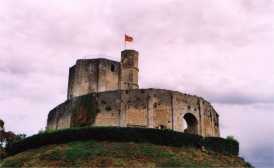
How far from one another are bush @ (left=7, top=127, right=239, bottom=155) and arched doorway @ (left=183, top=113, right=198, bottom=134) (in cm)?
670

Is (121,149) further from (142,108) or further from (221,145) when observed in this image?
(221,145)

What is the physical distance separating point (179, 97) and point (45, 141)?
14835 millimetres

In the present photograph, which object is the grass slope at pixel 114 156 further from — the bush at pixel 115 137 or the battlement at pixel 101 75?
the battlement at pixel 101 75

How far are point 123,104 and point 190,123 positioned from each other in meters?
8.53

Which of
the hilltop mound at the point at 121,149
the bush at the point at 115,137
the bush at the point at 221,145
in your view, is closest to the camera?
the hilltop mound at the point at 121,149

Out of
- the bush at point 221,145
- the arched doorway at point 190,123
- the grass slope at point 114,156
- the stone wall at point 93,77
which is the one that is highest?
the stone wall at point 93,77

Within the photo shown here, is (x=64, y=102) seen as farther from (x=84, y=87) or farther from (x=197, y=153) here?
(x=197, y=153)

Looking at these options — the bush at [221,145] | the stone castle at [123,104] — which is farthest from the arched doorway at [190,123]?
the bush at [221,145]

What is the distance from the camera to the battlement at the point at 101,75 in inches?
2025

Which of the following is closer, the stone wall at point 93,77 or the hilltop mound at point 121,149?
the hilltop mound at point 121,149

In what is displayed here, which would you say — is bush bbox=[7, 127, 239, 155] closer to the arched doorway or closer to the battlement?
the arched doorway

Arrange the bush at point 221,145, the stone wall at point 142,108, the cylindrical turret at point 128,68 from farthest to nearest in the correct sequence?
1. the cylindrical turret at point 128,68
2. the stone wall at point 142,108
3. the bush at point 221,145

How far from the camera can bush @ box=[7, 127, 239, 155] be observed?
39781 mm

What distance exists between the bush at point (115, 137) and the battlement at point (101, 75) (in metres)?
11.2
